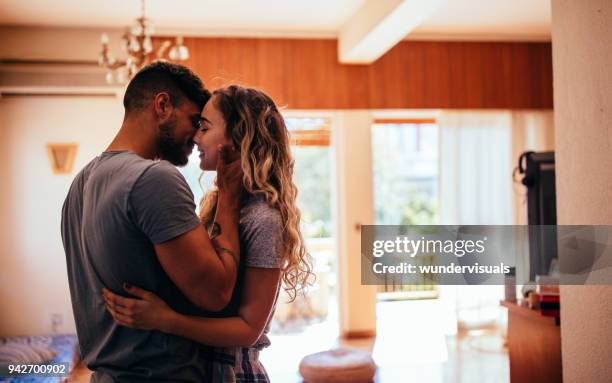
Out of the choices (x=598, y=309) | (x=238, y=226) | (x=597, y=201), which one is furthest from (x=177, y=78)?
(x=598, y=309)

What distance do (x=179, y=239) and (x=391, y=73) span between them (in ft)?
14.8

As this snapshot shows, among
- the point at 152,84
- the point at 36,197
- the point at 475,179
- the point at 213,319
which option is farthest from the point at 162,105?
the point at 475,179

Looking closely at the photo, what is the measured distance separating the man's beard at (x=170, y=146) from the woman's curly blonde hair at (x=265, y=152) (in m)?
0.12

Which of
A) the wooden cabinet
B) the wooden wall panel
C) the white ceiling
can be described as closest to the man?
the wooden cabinet

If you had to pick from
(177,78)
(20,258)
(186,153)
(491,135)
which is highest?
(491,135)

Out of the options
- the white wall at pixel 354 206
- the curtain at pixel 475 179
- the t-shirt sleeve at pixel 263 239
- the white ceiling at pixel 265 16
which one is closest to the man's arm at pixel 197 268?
the t-shirt sleeve at pixel 263 239

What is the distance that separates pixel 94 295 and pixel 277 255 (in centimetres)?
40

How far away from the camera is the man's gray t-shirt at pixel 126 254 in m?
1.13

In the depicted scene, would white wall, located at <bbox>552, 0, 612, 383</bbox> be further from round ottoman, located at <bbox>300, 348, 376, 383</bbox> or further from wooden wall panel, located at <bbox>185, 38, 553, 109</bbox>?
wooden wall panel, located at <bbox>185, 38, 553, 109</bbox>

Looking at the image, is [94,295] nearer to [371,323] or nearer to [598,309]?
[598,309]

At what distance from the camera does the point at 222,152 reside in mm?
1424

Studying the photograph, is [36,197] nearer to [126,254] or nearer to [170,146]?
[170,146]

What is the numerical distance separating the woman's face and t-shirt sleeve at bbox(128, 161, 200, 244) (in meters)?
0.28

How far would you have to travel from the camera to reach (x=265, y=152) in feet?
4.66
